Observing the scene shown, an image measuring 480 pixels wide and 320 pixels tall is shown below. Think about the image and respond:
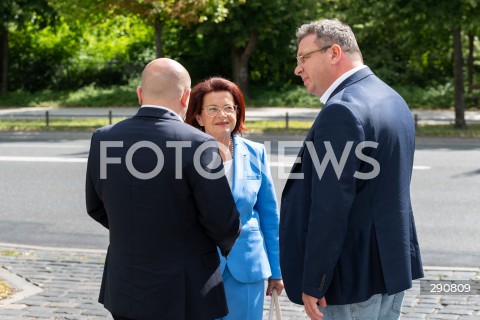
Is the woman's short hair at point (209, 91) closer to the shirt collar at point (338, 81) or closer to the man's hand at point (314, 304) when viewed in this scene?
the shirt collar at point (338, 81)

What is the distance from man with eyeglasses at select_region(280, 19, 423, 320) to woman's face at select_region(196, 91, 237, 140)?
96 centimetres

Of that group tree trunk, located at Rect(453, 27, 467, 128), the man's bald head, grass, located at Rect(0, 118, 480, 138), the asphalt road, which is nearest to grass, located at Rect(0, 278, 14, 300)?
the asphalt road

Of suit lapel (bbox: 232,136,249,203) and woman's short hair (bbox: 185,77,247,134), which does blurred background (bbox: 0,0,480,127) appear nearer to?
woman's short hair (bbox: 185,77,247,134)

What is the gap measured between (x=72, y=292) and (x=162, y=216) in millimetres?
3586

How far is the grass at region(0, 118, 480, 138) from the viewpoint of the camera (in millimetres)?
21859

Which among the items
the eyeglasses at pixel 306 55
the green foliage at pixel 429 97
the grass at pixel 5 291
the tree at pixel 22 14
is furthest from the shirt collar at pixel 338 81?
the tree at pixel 22 14

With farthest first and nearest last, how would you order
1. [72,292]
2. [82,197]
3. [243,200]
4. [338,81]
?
1. [82,197]
2. [72,292]
3. [243,200]
4. [338,81]

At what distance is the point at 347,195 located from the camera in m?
3.44

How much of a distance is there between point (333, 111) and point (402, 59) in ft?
114

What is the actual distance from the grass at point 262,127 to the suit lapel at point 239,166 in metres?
17.5

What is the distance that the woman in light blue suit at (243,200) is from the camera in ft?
14.1

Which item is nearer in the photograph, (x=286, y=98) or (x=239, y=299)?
(x=239, y=299)

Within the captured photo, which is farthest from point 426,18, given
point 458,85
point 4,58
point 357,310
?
point 4,58

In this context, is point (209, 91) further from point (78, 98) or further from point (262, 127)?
point (78, 98)
